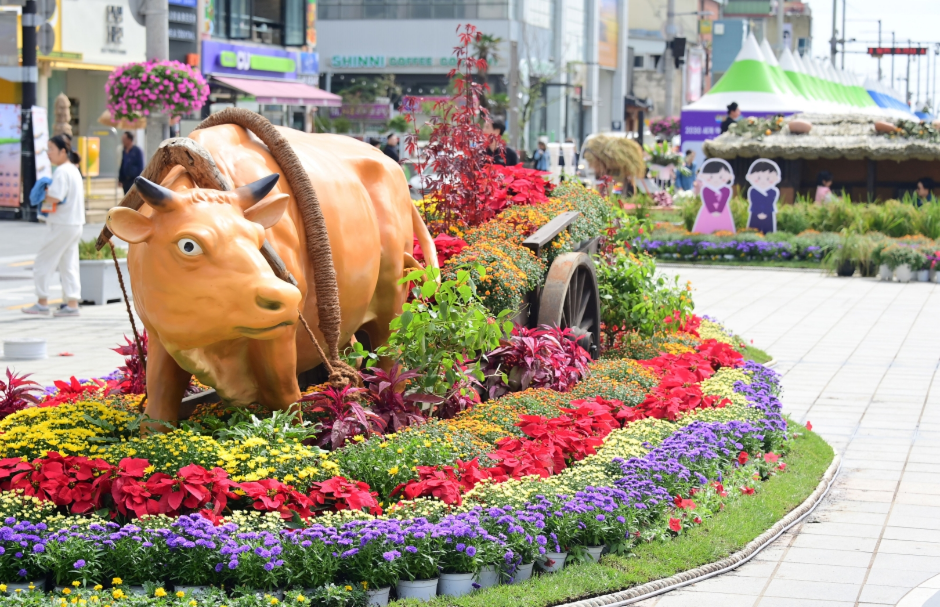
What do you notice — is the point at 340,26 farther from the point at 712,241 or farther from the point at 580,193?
the point at 580,193

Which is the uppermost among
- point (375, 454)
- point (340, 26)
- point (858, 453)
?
point (340, 26)

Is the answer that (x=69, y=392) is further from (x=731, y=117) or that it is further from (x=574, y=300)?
(x=731, y=117)

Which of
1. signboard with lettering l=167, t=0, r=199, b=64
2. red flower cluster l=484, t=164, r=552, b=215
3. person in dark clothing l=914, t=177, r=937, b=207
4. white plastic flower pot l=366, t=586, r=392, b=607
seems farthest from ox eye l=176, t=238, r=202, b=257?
signboard with lettering l=167, t=0, r=199, b=64

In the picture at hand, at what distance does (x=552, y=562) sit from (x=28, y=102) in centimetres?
1911

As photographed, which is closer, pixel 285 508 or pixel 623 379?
pixel 285 508

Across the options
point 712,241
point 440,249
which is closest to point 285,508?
point 440,249

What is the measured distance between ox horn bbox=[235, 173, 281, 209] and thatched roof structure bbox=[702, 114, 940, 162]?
19629mm

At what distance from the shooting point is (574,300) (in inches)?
324

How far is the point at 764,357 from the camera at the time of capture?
10.5 meters

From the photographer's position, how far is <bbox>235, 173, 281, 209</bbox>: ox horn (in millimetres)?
4988

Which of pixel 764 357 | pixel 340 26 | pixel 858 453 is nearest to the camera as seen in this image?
pixel 858 453

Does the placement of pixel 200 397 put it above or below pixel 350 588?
above

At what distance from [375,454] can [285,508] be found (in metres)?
0.66

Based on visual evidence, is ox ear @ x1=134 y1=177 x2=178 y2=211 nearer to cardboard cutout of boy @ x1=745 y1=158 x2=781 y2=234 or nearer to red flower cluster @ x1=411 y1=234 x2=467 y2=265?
red flower cluster @ x1=411 y1=234 x2=467 y2=265
